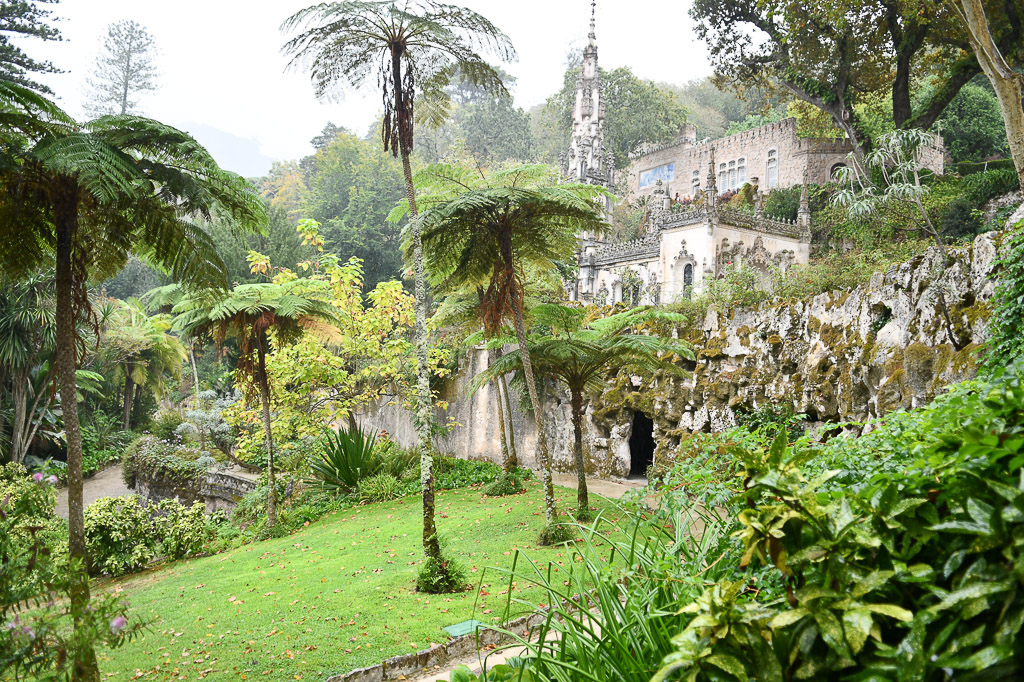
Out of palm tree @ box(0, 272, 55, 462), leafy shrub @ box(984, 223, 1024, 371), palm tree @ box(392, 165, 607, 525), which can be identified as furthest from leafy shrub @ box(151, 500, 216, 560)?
leafy shrub @ box(984, 223, 1024, 371)

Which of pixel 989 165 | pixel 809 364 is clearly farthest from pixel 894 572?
pixel 989 165

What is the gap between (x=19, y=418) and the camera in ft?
51.7

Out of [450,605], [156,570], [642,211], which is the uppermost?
[642,211]

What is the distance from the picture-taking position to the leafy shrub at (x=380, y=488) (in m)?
11.0

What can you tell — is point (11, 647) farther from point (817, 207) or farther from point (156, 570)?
point (817, 207)

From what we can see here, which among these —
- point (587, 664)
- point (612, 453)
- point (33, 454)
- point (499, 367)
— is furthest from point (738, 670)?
point (33, 454)

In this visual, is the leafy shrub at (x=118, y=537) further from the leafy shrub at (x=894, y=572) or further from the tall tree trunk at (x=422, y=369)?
the leafy shrub at (x=894, y=572)

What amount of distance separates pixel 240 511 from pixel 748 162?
91.3 feet

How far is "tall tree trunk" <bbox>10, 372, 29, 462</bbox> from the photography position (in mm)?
15688

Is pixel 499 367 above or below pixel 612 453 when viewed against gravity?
above

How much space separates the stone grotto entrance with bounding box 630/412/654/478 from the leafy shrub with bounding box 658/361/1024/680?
11548 millimetres

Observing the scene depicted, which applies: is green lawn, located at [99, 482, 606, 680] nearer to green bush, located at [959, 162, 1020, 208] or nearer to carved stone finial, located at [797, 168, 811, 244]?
green bush, located at [959, 162, 1020, 208]

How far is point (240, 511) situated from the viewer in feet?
37.6

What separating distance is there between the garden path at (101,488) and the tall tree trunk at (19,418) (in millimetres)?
1322
